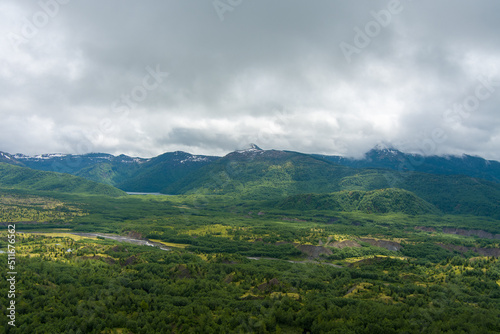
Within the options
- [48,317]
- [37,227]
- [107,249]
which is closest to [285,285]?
[48,317]

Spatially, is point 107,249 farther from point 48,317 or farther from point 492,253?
point 492,253

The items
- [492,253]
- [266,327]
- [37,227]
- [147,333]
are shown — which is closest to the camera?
[147,333]

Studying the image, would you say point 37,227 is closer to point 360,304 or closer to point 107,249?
point 107,249

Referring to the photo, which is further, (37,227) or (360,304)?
(37,227)

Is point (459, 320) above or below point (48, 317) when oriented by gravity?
above

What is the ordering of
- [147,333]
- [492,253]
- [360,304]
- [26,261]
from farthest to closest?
[492,253] < [26,261] < [360,304] < [147,333]

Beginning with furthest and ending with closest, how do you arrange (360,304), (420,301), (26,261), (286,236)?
(286,236) → (26,261) → (420,301) → (360,304)

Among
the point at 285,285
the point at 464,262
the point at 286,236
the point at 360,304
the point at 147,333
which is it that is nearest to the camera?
the point at 147,333

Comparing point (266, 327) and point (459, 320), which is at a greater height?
point (459, 320)

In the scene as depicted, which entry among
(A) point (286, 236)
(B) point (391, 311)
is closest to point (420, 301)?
(B) point (391, 311)
